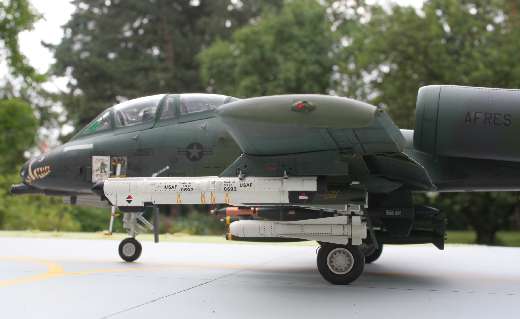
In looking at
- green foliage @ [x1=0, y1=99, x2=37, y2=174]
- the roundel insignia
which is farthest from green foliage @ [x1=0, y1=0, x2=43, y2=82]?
the roundel insignia

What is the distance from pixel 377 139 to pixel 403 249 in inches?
251

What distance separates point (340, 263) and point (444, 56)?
17.6m

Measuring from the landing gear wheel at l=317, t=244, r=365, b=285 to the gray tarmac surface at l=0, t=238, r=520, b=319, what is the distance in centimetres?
14

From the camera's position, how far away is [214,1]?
3838cm

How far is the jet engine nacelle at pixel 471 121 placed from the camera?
7.11m

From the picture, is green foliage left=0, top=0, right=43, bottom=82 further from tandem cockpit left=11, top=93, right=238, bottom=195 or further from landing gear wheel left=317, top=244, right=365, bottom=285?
landing gear wheel left=317, top=244, right=365, bottom=285

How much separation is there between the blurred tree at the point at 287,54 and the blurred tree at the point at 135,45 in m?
7.13

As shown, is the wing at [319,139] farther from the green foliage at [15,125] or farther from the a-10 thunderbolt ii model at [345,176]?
the green foliage at [15,125]

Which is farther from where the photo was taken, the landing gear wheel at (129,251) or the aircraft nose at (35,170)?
the landing gear wheel at (129,251)

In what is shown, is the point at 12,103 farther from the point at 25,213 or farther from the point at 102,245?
the point at 102,245

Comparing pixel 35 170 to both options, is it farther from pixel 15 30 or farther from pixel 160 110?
pixel 15 30

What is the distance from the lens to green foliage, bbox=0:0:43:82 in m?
25.5

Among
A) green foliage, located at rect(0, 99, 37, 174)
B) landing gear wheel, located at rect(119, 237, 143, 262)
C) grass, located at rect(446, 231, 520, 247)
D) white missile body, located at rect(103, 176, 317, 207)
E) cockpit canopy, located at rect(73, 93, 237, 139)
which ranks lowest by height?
grass, located at rect(446, 231, 520, 247)

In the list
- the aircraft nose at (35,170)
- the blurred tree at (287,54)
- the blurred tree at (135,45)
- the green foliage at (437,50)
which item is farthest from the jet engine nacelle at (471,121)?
the blurred tree at (135,45)
